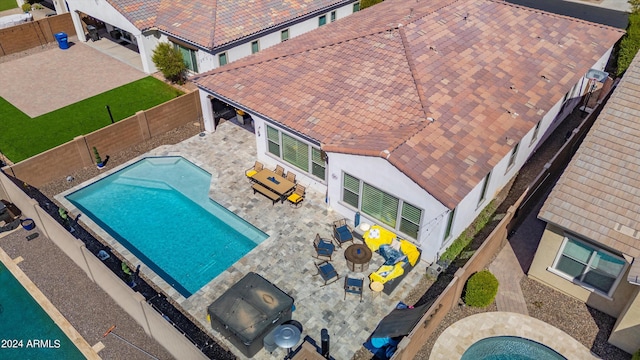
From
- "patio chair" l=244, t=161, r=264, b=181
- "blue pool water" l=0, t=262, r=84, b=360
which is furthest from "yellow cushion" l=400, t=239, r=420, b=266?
"blue pool water" l=0, t=262, r=84, b=360

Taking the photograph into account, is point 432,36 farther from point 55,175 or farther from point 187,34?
point 55,175

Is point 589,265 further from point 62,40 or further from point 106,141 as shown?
point 62,40

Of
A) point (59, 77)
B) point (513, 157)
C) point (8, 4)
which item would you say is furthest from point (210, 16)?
point (8, 4)

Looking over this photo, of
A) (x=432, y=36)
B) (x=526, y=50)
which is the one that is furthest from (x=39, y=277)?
(x=526, y=50)

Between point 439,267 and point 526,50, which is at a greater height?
point 526,50

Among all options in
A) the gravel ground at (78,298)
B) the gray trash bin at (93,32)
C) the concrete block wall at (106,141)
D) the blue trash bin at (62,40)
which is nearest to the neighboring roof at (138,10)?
the gray trash bin at (93,32)
